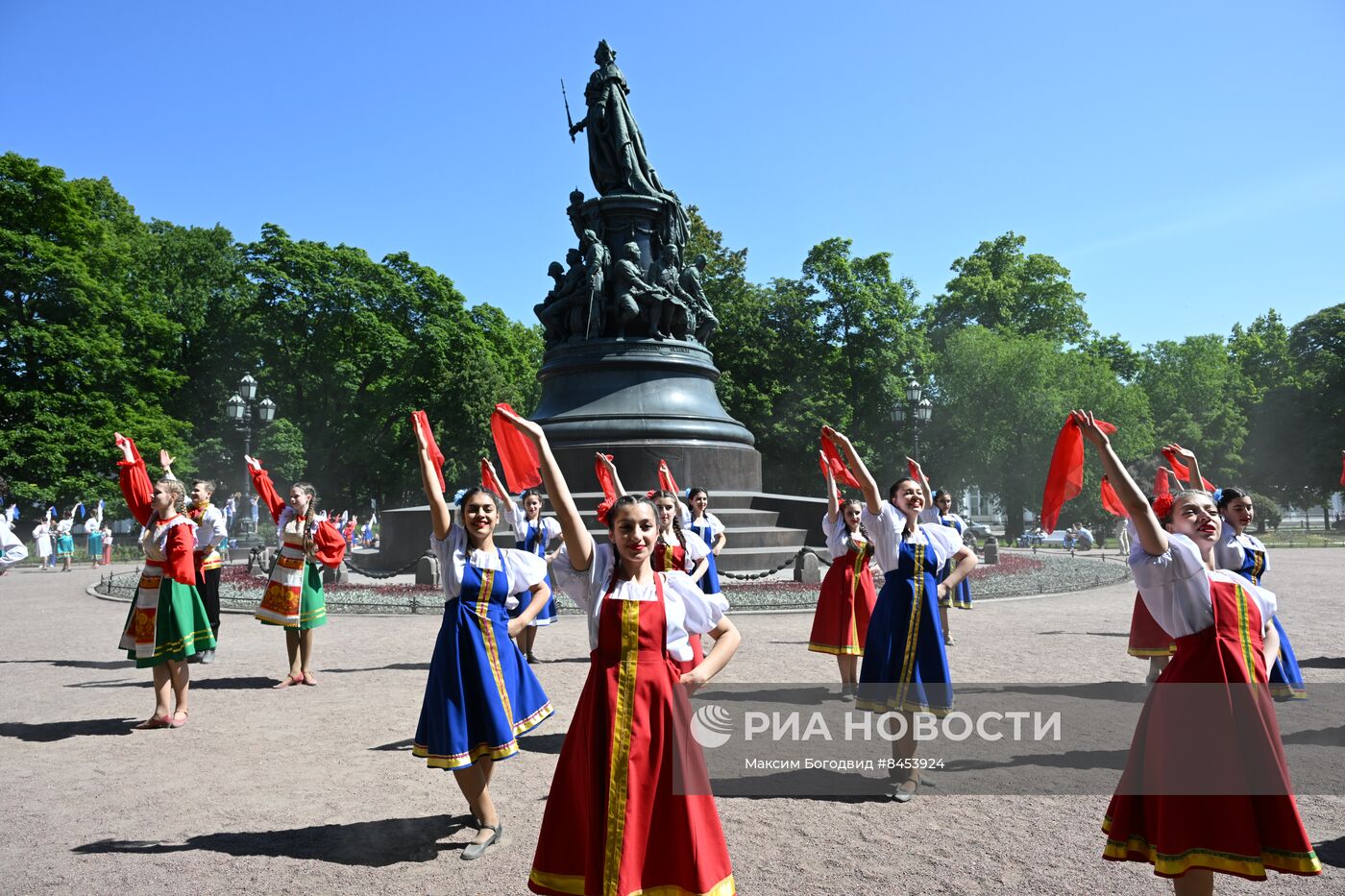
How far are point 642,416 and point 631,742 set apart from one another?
19181 mm

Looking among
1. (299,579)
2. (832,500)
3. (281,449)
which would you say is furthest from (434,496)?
(281,449)

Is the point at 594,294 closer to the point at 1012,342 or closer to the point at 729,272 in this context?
the point at 729,272

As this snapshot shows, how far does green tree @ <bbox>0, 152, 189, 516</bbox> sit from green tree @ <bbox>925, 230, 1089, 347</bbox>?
4163 centimetres

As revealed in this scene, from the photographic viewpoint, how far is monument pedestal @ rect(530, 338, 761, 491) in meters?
21.9

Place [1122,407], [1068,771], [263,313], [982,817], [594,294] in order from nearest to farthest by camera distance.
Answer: [982,817], [1068,771], [594,294], [263,313], [1122,407]

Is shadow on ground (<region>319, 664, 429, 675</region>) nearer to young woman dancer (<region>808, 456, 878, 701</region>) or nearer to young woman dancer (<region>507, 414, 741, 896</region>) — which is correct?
young woman dancer (<region>808, 456, 878, 701</region>)

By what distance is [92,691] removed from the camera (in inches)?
377

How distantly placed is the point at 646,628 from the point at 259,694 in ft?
22.7

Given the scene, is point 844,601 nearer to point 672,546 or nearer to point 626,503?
point 672,546

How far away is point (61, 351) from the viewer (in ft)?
121

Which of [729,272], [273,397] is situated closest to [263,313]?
[273,397]

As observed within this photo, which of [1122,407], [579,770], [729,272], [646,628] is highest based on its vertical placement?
[729,272]

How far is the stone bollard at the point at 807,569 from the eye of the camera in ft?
61.2

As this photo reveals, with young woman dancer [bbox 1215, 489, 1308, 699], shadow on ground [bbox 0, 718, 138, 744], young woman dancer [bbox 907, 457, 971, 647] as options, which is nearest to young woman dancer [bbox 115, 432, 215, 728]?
shadow on ground [bbox 0, 718, 138, 744]
